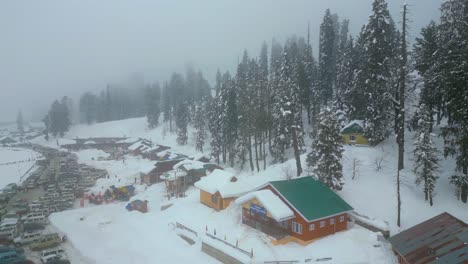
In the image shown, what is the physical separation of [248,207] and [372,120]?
61.2ft

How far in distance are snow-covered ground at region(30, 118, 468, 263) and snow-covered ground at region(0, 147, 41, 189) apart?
31.4 metres

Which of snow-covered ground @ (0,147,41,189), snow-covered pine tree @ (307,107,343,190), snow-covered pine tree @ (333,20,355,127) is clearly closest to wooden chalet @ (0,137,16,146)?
snow-covered ground @ (0,147,41,189)

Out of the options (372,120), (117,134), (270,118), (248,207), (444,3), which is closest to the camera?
(248,207)

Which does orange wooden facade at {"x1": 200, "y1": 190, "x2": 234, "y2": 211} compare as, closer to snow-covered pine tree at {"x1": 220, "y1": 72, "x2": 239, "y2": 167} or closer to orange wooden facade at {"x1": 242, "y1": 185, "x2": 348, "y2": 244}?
A: orange wooden facade at {"x1": 242, "y1": 185, "x2": 348, "y2": 244}

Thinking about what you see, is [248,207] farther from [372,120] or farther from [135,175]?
Answer: [135,175]

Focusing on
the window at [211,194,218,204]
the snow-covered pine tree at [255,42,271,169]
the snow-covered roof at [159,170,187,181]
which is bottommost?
the snow-covered roof at [159,170,187,181]

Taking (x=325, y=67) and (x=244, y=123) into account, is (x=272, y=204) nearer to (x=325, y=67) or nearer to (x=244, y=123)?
(x=244, y=123)

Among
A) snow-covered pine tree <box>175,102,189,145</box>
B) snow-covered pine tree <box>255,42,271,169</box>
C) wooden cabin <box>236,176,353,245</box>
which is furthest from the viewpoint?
snow-covered pine tree <box>175,102,189,145</box>

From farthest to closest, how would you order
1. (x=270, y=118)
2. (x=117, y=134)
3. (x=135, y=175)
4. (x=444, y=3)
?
(x=117, y=134)
(x=135, y=175)
(x=270, y=118)
(x=444, y=3)

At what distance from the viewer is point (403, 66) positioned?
29.5 meters

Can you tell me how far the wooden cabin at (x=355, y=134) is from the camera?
40.2m

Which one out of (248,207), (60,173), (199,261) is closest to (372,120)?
(248,207)

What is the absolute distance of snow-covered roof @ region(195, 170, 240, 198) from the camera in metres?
33.9

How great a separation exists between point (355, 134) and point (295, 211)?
19.4m
